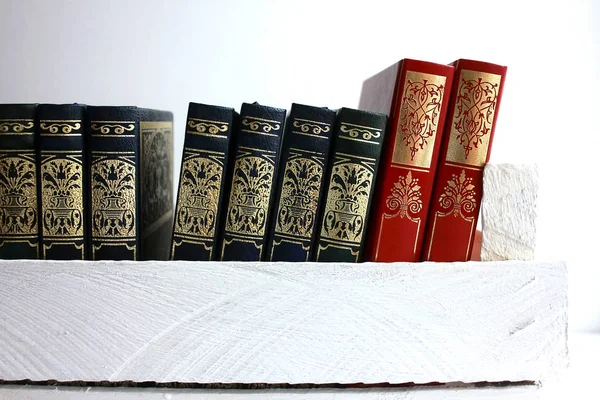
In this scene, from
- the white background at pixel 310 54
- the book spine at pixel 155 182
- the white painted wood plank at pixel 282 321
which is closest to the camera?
the white painted wood plank at pixel 282 321

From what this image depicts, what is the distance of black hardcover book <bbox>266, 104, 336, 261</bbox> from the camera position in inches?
32.6

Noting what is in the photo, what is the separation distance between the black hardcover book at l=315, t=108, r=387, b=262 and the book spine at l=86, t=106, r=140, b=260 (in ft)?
0.93

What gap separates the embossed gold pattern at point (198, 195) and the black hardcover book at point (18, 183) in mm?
207

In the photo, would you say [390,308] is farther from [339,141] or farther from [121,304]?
[121,304]

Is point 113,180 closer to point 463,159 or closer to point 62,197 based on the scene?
point 62,197

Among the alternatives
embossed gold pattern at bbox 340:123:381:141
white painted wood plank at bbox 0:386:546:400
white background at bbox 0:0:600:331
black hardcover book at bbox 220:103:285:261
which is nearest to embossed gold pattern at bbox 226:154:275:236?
black hardcover book at bbox 220:103:285:261

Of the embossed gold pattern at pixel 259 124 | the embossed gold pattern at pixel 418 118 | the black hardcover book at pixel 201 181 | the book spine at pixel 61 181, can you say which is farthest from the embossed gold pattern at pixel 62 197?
the embossed gold pattern at pixel 418 118

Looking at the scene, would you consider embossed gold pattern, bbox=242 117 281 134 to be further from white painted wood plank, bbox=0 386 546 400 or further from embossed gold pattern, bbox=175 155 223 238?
white painted wood plank, bbox=0 386 546 400

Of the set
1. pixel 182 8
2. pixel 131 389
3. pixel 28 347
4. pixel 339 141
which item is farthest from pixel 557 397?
pixel 182 8

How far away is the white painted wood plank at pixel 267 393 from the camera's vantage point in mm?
779

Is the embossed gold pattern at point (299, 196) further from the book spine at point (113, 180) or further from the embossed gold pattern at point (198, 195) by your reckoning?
the book spine at point (113, 180)

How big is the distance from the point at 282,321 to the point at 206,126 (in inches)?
11.9

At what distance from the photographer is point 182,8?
4.25 feet

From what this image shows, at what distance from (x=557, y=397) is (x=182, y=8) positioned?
1.12 m
